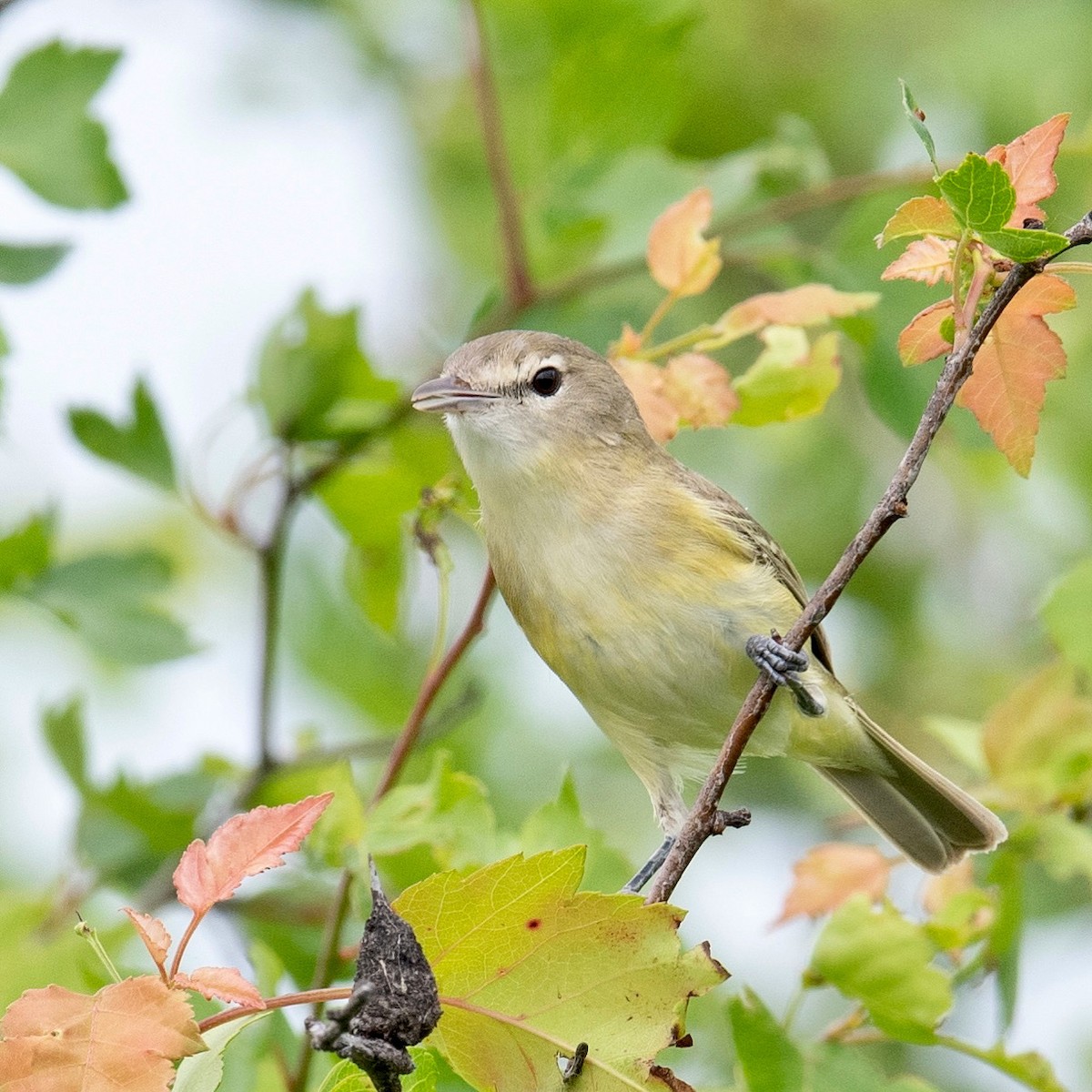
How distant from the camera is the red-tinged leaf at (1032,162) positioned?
2.01 m

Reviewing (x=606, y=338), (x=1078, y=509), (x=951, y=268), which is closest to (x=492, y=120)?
(x=606, y=338)

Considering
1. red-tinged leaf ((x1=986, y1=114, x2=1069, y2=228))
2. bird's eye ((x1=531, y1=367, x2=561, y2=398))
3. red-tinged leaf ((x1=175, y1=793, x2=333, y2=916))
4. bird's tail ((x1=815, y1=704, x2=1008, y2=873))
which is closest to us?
red-tinged leaf ((x1=175, y1=793, x2=333, y2=916))

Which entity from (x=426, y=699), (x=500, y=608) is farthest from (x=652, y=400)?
(x=500, y=608)

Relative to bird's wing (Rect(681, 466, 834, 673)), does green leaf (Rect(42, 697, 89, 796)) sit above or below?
below

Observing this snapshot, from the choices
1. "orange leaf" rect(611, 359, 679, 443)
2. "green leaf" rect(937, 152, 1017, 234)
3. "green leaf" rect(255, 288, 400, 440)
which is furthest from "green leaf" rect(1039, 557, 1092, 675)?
"green leaf" rect(255, 288, 400, 440)

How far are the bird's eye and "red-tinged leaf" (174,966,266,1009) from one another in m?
1.99

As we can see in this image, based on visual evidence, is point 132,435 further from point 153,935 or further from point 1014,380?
point 1014,380

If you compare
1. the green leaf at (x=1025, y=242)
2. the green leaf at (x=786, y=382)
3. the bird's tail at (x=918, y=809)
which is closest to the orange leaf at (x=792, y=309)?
the green leaf at (x=786, y=382)

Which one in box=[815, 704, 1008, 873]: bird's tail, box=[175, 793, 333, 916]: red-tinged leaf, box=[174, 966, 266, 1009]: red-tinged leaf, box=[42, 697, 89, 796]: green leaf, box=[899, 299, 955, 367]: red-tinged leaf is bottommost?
box=[815, 704, 1008, 873]: bird's tail

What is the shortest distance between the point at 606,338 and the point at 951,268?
147 centimetres

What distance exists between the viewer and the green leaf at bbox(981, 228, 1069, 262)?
6.09 ft

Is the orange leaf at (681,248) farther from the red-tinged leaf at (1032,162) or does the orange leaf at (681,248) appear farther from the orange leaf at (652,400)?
the red-tinged leaf at (1032,162)

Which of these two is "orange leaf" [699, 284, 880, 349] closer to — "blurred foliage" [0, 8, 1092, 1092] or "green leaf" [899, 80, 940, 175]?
"blurred foliage" [0, 8, 1092, 1092]

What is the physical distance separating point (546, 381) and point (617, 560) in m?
0.47
